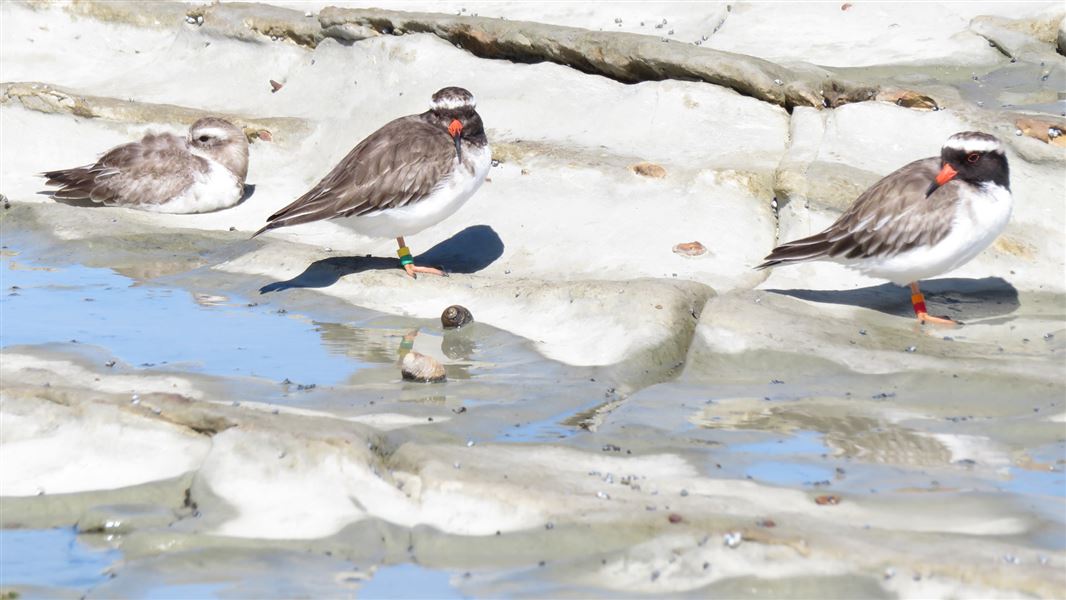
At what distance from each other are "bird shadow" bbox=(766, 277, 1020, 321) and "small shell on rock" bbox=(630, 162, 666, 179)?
77.0 inches

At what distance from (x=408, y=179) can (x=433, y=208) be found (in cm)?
31

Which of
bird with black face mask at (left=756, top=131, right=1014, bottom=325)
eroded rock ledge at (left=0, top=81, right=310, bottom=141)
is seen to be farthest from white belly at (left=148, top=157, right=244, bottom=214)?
bird with black face mask at (left=756, top=131, right=1014, bottom=325)

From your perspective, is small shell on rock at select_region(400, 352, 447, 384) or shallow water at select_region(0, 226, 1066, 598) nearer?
shallow water at select_region(0, 226, 1066, 598)

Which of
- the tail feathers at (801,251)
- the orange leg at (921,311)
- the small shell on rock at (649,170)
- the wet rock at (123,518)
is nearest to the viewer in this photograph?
the wet rock at (123,518)

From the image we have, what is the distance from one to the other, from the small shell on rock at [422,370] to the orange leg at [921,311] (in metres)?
3.38

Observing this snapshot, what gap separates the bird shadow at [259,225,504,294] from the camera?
11555 mm

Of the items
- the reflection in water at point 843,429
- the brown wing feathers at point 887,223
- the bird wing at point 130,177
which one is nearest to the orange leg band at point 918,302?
the brown wing feathers at point 887,223

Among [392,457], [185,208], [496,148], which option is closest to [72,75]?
[185,208]

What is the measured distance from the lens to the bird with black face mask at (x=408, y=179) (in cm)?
1151

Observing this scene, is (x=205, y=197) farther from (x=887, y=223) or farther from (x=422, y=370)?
(x=887, y=223)

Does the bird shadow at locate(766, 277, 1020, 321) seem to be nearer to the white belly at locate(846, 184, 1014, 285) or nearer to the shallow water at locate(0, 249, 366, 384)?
the white belly at locate(846, 184, 1014, 285)

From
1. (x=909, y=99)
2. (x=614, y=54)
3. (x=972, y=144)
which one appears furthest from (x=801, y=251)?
(x=614, y=54)

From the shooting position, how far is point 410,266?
11.5 m

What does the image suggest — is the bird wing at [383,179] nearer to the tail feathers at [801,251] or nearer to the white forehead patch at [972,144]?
the tail feathers at [801,251]
